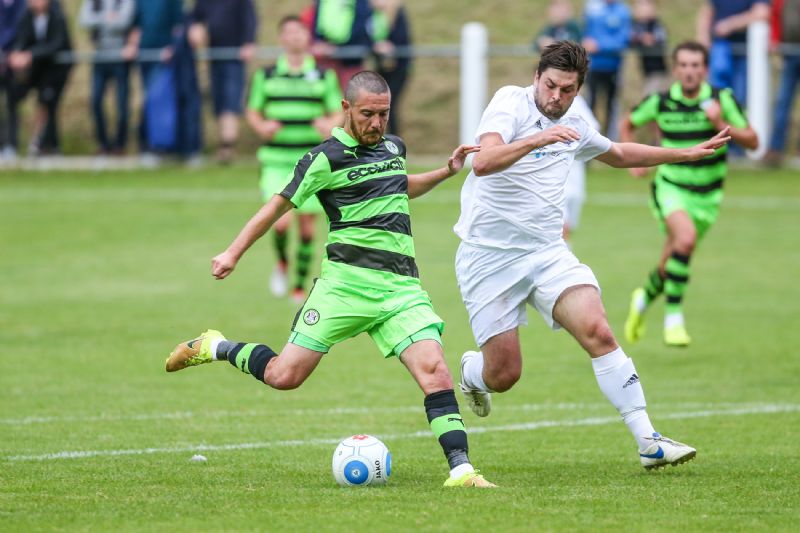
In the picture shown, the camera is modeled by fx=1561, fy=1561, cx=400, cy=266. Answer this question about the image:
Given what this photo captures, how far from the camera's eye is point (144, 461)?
8.63 meters

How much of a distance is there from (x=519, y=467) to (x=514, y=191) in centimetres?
152

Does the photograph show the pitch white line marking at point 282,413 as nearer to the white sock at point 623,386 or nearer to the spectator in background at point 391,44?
the white sock at point 623,386

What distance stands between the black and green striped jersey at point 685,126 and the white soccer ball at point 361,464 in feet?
18.3

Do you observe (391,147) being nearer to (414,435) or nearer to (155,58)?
(414,435)

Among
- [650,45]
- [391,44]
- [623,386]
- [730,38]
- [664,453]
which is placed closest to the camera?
[664,453]

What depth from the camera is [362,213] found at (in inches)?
320

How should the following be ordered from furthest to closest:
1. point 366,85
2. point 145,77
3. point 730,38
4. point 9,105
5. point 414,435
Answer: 1. point 9,105
2. point 145,77
3. point 730,38
4. point 414,435
5. point 366,85

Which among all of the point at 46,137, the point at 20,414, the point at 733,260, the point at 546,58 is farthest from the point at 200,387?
the point at 46,137

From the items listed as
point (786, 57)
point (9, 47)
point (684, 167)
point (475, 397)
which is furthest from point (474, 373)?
point (9, 47)

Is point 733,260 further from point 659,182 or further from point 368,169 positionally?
point 368,169

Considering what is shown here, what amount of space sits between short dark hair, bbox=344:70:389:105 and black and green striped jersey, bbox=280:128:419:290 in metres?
0.26

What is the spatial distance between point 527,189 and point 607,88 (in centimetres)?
1561

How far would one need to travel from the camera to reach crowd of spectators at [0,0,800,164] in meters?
23.1

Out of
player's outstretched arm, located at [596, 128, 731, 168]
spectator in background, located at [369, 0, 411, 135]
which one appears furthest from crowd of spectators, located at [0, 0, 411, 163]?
player's outstretched arm, located at [596, 128, 731, 168]
